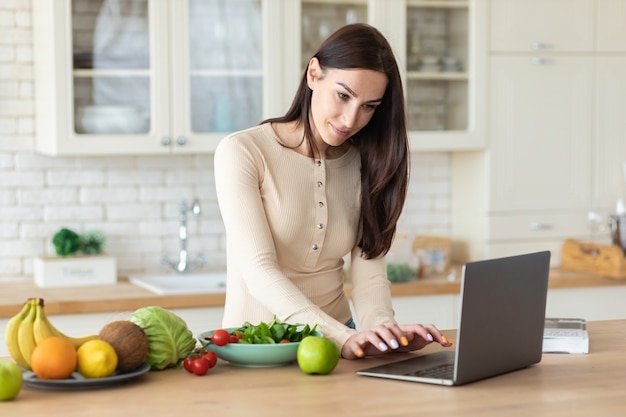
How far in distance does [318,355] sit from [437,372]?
9.8 inches

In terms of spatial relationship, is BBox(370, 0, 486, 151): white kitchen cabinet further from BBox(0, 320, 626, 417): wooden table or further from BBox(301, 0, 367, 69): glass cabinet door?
BBox(0, 320, 626, 417): wooden table

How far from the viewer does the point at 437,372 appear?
80.3 inches

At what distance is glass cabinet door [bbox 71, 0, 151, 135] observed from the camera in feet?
12.6

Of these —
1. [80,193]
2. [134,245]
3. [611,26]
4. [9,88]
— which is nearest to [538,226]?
[611,26]

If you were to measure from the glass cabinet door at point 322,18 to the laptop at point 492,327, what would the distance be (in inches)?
84.4

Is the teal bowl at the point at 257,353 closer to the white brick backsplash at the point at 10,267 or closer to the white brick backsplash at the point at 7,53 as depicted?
the white brick backsplash at the point at 10,267

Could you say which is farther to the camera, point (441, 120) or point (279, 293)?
point (441, 120)

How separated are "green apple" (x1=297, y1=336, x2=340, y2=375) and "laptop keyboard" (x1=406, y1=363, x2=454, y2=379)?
0.53ft

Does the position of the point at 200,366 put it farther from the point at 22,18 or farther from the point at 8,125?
the point at 22,18

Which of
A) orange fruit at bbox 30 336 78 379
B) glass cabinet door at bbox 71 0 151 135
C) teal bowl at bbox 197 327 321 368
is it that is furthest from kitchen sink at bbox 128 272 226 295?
orange fruit at bbox 30 336 78 379

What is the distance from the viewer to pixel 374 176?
262 centimetres

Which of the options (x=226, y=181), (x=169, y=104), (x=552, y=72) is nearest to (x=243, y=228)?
(x=226, y=181)

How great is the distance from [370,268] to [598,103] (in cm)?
225

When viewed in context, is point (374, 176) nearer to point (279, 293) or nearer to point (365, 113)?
point (365, 113)
